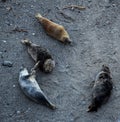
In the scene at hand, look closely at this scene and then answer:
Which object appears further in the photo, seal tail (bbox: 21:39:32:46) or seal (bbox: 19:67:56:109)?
seal tail (bbox: 21:39:32:46)

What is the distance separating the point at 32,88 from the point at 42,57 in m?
0.52

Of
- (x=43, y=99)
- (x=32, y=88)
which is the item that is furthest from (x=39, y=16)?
(x=43, y=99)

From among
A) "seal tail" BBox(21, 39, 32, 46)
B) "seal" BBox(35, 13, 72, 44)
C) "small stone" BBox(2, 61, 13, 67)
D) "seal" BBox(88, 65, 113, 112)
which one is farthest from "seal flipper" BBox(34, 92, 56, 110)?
"seal" BBox(35, 13, 72, 44)

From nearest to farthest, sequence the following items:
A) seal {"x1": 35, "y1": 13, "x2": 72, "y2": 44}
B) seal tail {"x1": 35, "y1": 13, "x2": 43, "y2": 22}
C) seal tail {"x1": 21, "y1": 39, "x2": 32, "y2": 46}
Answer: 1. seal tail {"x1": 21, "y1": 39, "x2": 32, "y2": 46}
2. seal {"x1": 35, "y1": 13, "x2": 72, "y2": 44}
3. seal tail {"x1": 35, "y1": 13, "x2": 43, "y2": 22}

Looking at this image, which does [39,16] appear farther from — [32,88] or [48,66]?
[32,88]

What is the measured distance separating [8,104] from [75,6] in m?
2.16

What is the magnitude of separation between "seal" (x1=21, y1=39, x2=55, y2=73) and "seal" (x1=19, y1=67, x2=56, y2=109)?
15 centimetres

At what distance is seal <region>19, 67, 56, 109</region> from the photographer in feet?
14.5

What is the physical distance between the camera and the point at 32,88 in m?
4.49

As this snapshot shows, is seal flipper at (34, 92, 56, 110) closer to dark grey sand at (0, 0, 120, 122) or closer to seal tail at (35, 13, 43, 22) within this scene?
dark grey sand at (0, 0, 120, 122)

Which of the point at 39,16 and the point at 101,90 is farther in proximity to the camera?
the point at 39,16

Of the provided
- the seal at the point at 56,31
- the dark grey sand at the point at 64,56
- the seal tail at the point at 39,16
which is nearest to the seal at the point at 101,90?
the dark grey sand at the point at 64,56

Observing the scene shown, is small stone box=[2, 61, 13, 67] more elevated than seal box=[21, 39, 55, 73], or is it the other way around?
seal box=[21, 39, 55, 73]

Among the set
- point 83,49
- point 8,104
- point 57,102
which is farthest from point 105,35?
point 8,104
